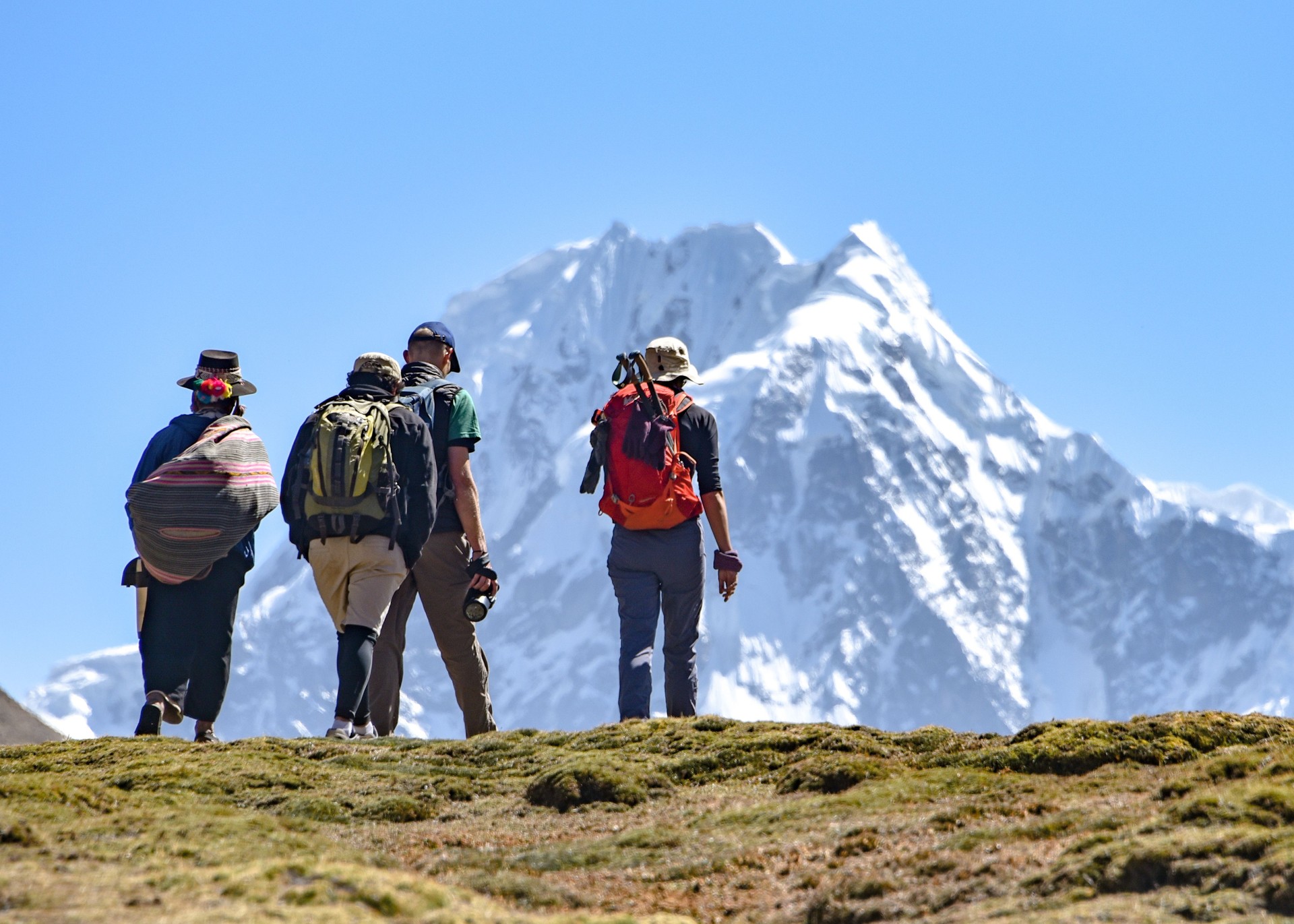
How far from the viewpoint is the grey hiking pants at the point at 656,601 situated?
1374 centimetres

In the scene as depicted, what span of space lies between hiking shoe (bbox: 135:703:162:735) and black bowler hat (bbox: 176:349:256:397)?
2.60 m

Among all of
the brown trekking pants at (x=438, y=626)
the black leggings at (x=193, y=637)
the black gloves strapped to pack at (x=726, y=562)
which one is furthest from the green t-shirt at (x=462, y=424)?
the black gloves strapped to pack at (x=726, y=562)

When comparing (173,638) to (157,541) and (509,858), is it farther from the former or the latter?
(509,858)

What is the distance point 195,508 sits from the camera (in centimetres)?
1273

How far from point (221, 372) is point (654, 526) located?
3.82 meters

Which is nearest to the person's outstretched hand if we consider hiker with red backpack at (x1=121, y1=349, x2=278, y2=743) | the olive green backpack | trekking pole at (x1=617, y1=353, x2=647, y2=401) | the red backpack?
the red backpack

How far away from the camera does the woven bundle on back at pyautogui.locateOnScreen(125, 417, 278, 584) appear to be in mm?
12734

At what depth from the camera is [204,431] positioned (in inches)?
521

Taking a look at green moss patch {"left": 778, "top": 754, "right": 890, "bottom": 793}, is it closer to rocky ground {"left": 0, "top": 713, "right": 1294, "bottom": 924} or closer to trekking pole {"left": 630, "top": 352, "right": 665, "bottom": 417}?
rocky ground {"left": 0, "top": 713, "right": 1294, "bottom": 924}

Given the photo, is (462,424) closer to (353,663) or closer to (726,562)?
(353,663)

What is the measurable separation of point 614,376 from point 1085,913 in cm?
865

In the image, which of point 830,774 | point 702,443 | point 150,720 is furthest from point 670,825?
point 150,720

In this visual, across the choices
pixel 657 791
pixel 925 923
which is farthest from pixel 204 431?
pixel 925 923

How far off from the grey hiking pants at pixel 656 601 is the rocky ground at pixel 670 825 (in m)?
1.04
